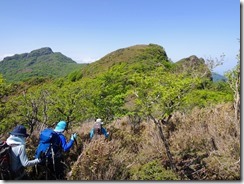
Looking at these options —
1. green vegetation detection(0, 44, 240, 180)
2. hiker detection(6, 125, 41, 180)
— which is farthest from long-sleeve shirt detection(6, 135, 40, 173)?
green vegetation detection(0, 44, 240, 180)

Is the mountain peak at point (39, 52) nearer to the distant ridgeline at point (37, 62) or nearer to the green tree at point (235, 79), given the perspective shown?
the distant ridgeline at point (37, 62)

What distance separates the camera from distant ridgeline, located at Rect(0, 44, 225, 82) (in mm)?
14432

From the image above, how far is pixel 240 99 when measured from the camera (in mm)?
3574

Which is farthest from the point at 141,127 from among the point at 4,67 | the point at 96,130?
the point at 4,67

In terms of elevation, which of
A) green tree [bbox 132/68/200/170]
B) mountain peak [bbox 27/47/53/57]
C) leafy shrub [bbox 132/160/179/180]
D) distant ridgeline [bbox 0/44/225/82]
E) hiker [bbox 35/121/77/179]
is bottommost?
leafy shrub [bbox 132/160/179/180]

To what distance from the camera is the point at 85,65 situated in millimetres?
102125

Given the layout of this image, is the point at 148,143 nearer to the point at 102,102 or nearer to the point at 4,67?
the point at 102,102

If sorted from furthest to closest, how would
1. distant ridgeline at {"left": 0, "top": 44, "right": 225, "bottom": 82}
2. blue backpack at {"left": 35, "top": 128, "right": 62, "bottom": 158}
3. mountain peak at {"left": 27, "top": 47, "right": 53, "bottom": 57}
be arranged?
mountain peak at {"left": 27, "top": 47, "right": 53, "bottom": 57}
distant ridgeline at {"left": 0, "top": 44, "right": 225, "bottom": 82}
blue backpack at {"left": 35, "top": 128, "right": 62, "bottom": 158}

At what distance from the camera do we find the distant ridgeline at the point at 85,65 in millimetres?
14432

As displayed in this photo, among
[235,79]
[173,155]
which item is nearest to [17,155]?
[173,155]

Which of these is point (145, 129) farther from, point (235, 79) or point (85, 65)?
point (85, 65)

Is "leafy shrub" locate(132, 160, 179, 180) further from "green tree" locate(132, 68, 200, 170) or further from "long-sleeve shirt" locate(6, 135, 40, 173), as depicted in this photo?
"green tree" locate(132, 68, 200, 170)

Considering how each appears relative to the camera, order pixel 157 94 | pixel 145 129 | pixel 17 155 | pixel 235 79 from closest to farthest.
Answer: pixel 17 155, pixel 235 79, pixel 157 94, pixel 145 129

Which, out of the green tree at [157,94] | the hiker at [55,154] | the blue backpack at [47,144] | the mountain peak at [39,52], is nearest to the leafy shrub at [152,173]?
the hiker at [55,154]
